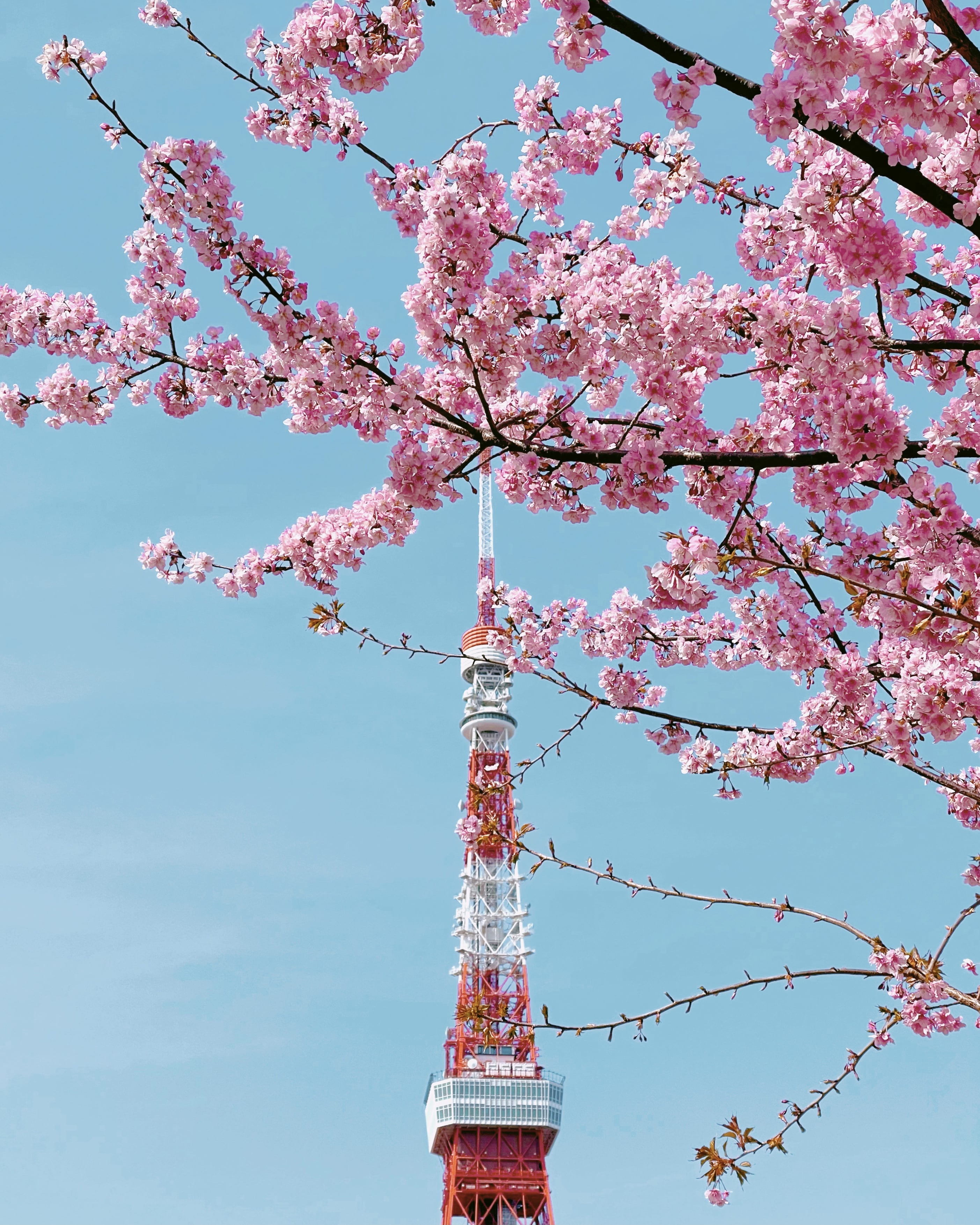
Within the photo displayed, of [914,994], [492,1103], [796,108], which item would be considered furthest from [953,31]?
[492,1103]

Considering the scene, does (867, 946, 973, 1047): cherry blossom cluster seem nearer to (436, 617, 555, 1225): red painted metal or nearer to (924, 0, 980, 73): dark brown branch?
(924, 0, 980, 73): dark brown branch

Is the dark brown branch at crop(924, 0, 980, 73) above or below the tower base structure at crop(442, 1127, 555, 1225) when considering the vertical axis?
below

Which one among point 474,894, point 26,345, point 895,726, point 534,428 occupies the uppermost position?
point 474,894

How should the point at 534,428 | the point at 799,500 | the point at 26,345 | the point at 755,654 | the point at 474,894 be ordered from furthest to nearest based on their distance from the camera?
the point at 474,894, the point at 755,654, the point at 26,345, the point at 799,500, the point at 534,428

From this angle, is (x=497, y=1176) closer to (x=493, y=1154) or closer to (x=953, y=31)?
(x=493, y=1154)

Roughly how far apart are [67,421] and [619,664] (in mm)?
3127

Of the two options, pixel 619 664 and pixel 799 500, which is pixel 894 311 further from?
pixel 619 664

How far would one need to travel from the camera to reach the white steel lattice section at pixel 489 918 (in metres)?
41.5

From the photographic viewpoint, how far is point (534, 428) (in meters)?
4.23

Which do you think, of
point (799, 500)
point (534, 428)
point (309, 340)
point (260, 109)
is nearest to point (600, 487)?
point (534, 428)

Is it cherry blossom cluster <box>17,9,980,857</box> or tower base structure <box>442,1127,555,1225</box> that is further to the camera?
tower base structure <box>442,1127,555,1225</box>

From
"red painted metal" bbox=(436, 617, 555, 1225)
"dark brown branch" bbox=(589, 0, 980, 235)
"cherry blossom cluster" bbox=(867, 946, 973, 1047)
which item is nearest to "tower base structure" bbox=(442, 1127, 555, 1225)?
"red painted metal" bbox=(436, 617, 555, 1225)

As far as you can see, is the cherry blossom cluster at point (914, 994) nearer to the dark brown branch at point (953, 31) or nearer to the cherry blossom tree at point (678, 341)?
the cherry blossom tree at point (678, 341)

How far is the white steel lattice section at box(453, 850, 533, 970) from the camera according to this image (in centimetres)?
4153
